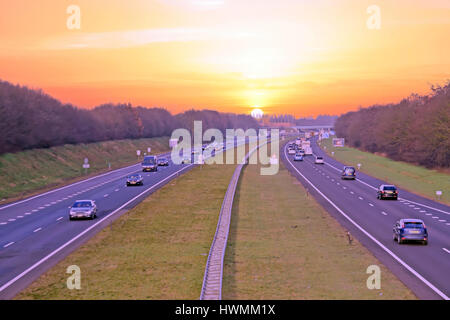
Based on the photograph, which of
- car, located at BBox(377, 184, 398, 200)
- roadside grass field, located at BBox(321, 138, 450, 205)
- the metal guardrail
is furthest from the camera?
roadside grass field, located at BBox(321, 138, 450, 205)

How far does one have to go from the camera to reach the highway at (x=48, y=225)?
77.9 ft

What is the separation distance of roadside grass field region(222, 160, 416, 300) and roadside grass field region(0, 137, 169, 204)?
29.4 metres

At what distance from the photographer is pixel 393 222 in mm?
36875

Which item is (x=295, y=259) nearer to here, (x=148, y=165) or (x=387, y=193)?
(x=387, y=193)

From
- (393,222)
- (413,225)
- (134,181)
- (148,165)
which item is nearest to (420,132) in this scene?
(148,165)

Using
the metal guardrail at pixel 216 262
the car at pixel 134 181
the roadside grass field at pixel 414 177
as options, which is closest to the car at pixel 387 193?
the roadside grass field at pixel 414 177

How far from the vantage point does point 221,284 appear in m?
19.6

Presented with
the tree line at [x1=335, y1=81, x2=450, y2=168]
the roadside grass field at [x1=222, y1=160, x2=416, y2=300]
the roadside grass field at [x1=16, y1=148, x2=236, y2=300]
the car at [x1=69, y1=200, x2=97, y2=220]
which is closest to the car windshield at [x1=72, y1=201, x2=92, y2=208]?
the car at [x1=69, y1=200, x2=97, y2=220]

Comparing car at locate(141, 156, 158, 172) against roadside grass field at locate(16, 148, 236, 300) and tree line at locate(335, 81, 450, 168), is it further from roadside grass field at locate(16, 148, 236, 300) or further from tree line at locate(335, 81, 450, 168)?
tree line at locate(335, 81, 450, 168)

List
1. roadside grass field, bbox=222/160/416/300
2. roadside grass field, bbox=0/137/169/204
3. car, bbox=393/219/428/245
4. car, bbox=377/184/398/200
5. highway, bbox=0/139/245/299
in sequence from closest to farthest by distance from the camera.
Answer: roadside grass field, bbox=222/160/416/300 < highway, bbox=0/139/245/299 < car, bbox=393/219/428/245 < car, bbox=377/184/398/200 < roadside grass field, bbox=0/137/169/204

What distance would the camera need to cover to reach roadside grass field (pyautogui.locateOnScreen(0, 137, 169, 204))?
6137cm

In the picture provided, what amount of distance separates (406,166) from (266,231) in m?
70.7
